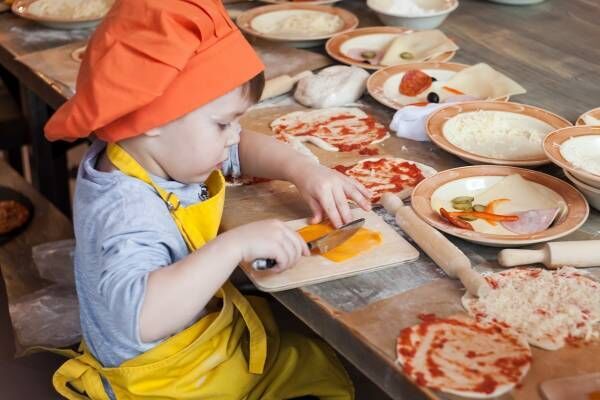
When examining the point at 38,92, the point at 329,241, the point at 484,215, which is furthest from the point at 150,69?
the point at 38,92

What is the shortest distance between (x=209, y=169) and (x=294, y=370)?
0.44 m

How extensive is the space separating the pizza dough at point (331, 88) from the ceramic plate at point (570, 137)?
1.64 feet

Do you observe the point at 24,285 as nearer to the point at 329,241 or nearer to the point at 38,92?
the point at 38,92

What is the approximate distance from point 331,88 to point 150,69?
0.69 metres

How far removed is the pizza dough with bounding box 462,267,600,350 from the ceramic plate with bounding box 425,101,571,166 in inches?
14.3

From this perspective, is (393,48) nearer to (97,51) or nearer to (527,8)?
(527,8)

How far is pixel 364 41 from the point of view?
2.16m

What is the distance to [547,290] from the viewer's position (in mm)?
1205

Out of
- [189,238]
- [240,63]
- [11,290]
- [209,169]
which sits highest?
[240,63]

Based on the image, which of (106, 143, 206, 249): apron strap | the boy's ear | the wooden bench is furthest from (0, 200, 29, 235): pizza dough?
the boy's ear

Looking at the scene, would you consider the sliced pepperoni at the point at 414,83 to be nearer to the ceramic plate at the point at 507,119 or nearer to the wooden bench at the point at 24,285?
the ceramic plate at the point at 507,119

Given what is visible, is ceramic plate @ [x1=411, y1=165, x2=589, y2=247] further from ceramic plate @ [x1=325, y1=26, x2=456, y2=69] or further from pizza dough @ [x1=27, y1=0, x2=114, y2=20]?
pizza dough @ [x1=27, y1=0, x2=114, y2=20]

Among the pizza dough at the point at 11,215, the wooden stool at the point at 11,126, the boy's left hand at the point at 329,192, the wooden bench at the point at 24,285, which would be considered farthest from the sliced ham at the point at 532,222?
the wooden stool at the point at 11,126

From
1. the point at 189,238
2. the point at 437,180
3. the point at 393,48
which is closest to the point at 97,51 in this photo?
the point at 189,238
